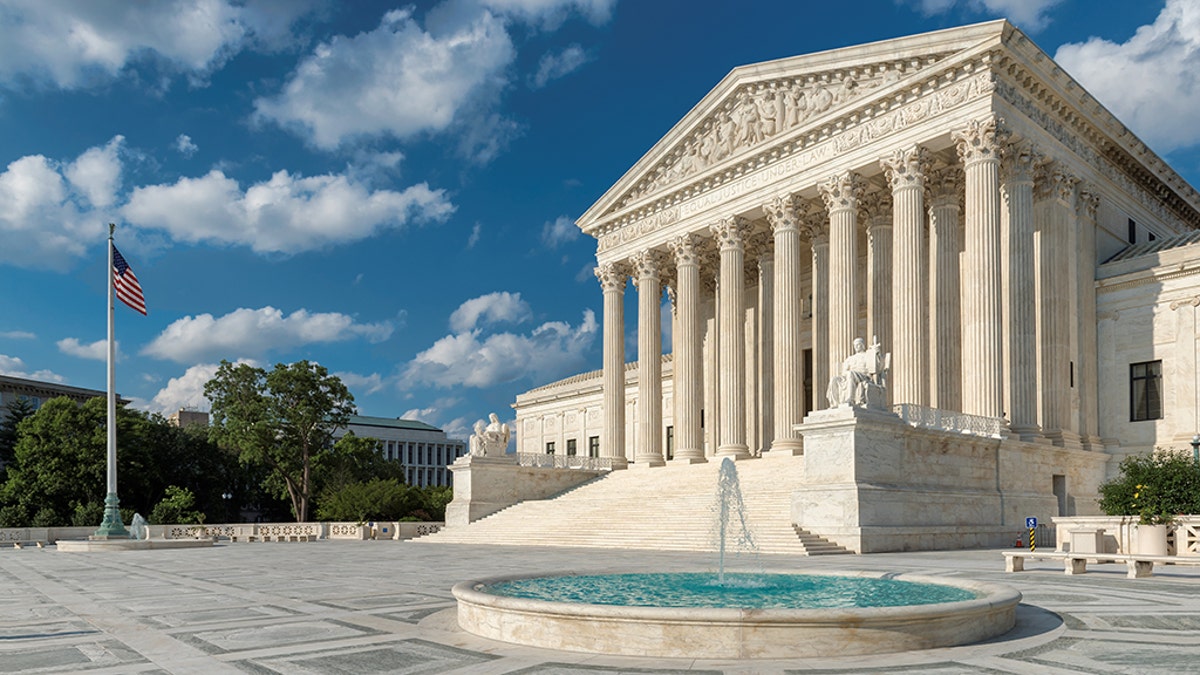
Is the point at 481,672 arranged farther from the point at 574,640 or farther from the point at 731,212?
the point at 731,212

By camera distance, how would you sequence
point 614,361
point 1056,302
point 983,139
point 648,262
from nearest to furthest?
1. point 983,139
2. point 1056,302
3. point 648,262
4. point 614,361

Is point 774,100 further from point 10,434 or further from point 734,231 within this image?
point 10,434

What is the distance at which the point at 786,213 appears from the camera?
43.2 m

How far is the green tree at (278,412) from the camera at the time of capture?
6431 cm

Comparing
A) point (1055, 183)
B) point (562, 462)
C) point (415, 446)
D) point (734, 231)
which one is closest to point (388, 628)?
point (1055, 183)

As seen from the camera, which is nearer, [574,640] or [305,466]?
[574,640]

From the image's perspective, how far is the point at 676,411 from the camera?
166 feet

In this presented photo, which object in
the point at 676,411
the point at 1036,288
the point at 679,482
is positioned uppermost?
the point at 1036,288

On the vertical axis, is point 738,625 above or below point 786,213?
below

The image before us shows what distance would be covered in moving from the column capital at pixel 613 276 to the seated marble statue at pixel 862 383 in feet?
81.9

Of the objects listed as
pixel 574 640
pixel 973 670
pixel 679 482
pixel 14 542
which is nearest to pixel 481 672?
pixel 574 640

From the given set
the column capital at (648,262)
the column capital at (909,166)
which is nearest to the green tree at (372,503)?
the column capital at (648,262)

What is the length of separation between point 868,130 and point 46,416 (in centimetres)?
5499

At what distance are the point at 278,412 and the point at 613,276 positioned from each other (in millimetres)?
26149
